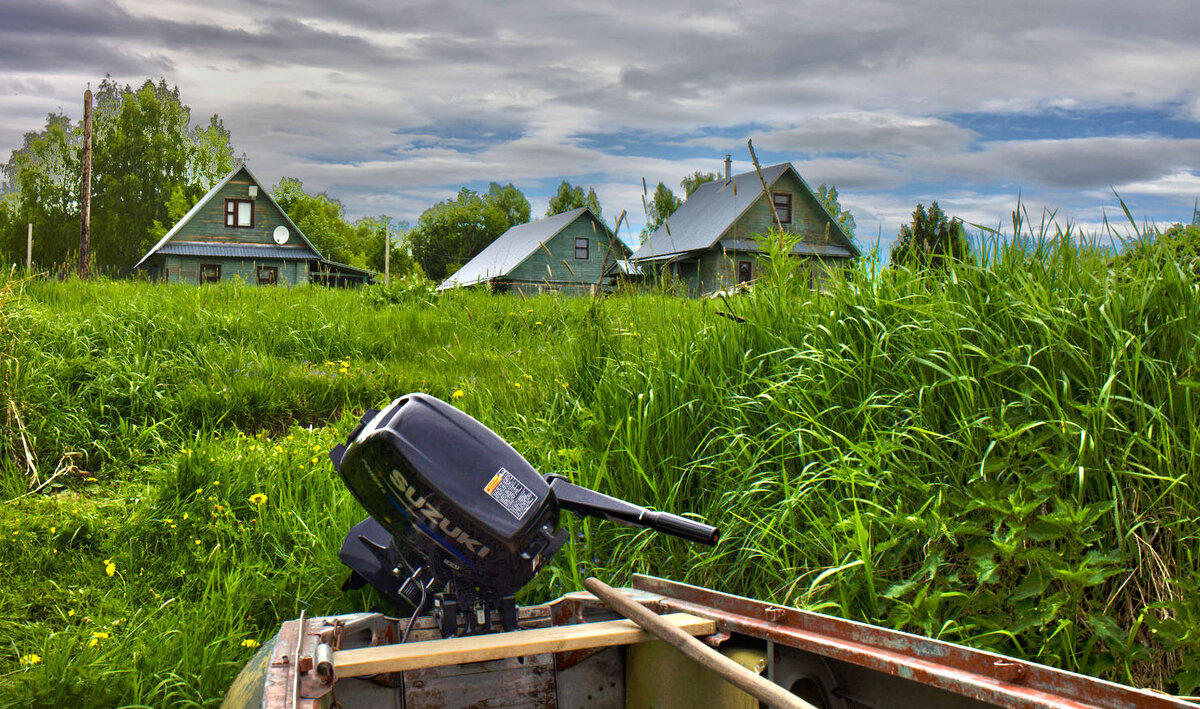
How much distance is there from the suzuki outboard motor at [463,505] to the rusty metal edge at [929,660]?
33 centimetres

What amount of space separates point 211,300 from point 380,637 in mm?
6970

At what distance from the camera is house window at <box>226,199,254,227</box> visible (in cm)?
2914

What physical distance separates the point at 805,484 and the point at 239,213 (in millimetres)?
30629

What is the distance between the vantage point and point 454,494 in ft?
5.82

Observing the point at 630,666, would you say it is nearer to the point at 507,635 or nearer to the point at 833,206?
the point at 507,635

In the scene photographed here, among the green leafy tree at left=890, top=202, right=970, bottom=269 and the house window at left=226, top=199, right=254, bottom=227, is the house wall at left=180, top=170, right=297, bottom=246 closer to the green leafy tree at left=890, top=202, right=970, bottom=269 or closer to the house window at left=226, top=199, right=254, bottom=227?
the house window at left=226, top=199, right=254, bottom=227

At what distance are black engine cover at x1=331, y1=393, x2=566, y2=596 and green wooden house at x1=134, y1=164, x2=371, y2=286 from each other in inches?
1132

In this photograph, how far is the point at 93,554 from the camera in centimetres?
376

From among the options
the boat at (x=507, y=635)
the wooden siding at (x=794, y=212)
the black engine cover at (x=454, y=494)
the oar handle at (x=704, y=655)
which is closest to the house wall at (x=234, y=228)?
the wooden siding at (x=794, y=212)

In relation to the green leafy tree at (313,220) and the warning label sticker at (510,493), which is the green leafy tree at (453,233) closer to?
the green leafy tree at (313,220)

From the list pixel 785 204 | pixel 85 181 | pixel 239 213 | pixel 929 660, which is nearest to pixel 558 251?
pixel 785 204

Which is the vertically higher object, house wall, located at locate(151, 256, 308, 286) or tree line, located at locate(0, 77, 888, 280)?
tree line, located at locate(0, 77, 888, 280)

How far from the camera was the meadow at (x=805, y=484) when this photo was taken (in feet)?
7.57

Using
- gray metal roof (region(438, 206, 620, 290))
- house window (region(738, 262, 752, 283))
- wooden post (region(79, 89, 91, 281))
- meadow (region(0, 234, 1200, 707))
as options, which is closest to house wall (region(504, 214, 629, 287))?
gray metal roof (region(438, 206, 620, 290))
